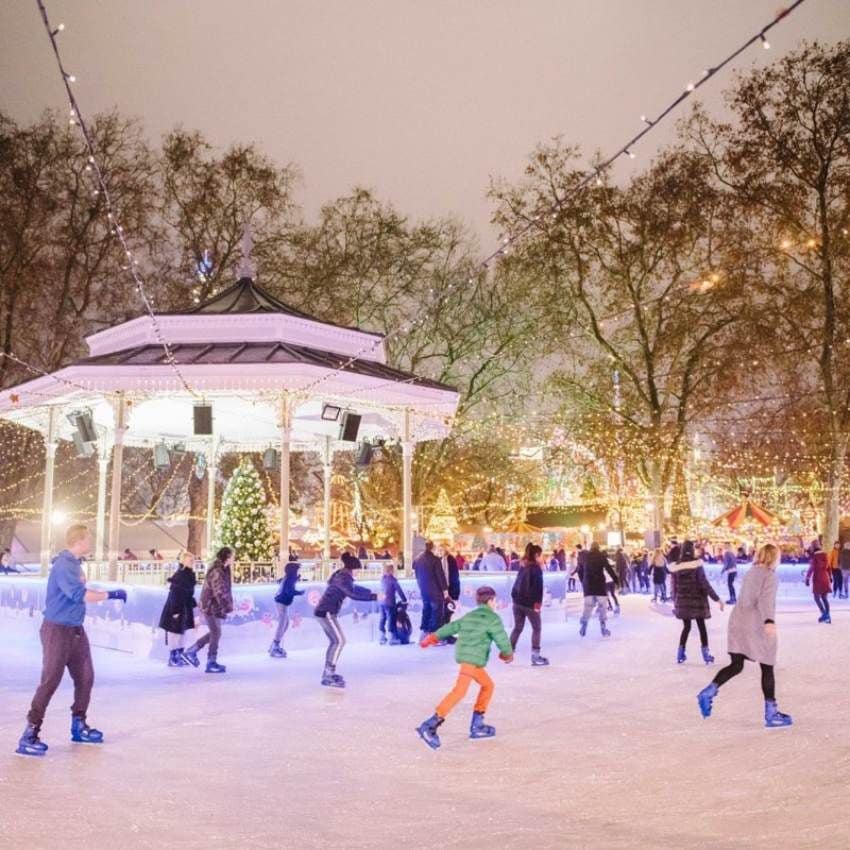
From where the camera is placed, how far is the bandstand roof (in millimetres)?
15812

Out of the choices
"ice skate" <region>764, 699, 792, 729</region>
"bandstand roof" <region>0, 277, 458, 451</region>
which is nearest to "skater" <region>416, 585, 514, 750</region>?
"ice skate" <region>764, 699, 792, 729</region>

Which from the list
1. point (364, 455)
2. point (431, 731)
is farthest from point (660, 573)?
point (431, 731)

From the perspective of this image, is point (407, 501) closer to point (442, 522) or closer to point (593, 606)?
point (593, 606)

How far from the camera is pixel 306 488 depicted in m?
38.2

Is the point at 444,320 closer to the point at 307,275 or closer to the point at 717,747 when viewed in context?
the point at 307,275

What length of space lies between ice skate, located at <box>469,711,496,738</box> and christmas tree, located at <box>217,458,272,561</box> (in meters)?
11.3

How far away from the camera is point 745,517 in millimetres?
33062

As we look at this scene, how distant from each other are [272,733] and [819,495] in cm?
4250

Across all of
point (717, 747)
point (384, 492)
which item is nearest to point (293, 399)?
point (717, 747)

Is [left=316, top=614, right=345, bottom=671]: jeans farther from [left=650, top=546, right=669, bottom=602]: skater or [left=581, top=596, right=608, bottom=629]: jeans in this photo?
[left=650, top=546, right=669, bottom=602]: skater

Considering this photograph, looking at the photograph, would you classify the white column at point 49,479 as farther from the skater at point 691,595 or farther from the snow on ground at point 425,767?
the skater at point 691,595

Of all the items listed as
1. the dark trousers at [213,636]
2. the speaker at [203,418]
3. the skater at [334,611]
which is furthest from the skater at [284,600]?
the speaker at [203,418]

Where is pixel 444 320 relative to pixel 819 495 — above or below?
above

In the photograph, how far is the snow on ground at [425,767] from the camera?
15.9 ft
